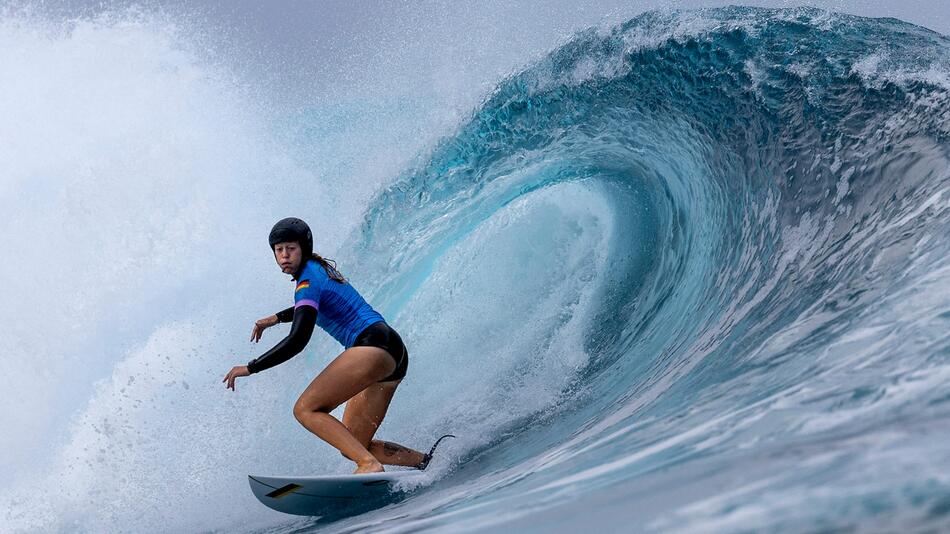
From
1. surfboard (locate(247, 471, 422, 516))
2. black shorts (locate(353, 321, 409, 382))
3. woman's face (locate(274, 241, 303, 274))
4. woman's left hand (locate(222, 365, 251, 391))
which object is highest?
woman's face (locate(274, 241, 303, 274))

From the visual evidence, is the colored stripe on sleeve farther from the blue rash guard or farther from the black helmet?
the black helmet

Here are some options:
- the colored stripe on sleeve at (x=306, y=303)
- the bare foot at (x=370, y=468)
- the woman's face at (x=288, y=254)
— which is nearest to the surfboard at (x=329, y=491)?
the bare foot at (x=370, y=468)

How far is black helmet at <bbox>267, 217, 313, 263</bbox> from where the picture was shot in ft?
13.0

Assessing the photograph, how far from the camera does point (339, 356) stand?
13.0 feet

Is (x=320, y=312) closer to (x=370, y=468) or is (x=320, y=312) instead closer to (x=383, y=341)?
(x=383, y=341)

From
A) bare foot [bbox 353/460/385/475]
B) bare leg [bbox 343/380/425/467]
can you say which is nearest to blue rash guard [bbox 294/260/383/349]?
bare leg [bbox 343/380/425/467]

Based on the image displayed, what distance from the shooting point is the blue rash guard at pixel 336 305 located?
4.03 m

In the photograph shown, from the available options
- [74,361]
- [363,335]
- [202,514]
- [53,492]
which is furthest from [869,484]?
[74,361]

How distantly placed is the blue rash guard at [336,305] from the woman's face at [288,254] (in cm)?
7

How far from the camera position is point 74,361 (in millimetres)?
7043

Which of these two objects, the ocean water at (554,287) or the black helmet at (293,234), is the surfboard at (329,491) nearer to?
the ocean water at (554,287)

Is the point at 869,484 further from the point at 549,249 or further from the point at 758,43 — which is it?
the point at 549,249

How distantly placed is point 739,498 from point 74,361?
679 cm

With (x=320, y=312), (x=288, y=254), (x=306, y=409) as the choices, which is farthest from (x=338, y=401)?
(x=288, y=254)
